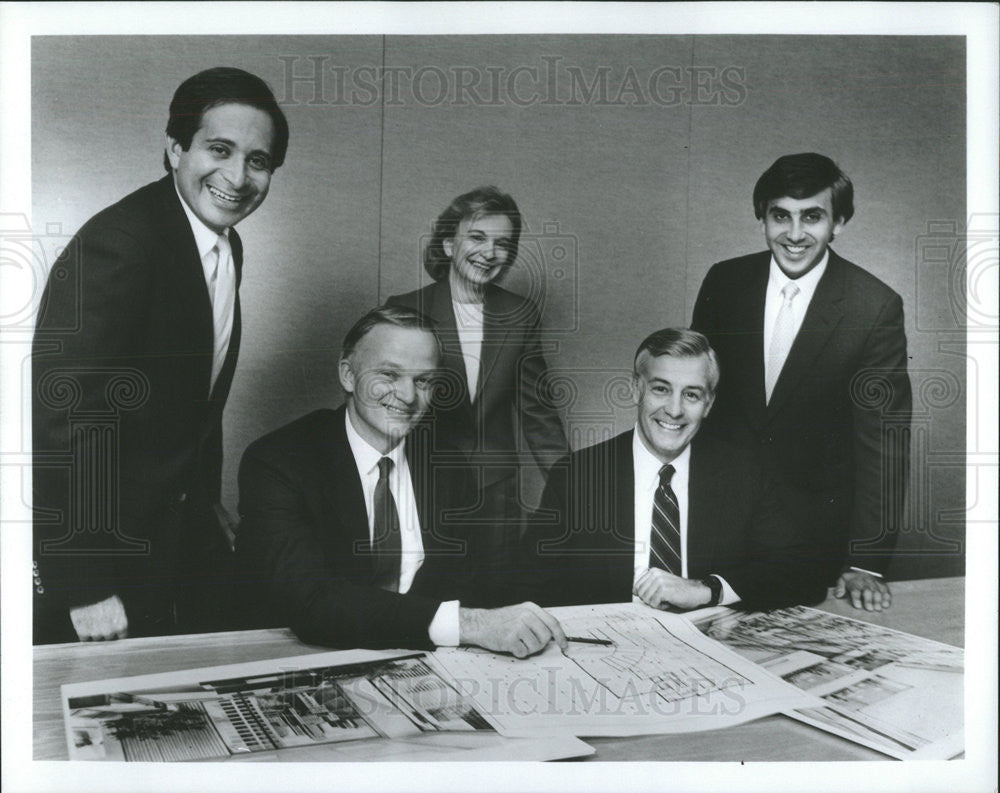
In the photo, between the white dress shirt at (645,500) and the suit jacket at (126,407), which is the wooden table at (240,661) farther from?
the white dress shirt at (645,500)

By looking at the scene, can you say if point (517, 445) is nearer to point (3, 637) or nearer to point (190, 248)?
point (190, 248)

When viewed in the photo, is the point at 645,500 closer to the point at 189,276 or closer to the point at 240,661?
the point at 240,661

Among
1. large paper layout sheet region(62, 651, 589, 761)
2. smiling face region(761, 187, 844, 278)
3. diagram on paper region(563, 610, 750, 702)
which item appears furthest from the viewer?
smiling face region(761, 187, 844, 278)

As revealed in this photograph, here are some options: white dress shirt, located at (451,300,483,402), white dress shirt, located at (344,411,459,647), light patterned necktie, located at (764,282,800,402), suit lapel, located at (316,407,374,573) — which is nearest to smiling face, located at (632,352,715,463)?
light patterned necktie, located at (764,282,800,402)

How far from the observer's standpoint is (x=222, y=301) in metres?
2.68

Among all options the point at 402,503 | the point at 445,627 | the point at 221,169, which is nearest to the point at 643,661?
the point at 445,627

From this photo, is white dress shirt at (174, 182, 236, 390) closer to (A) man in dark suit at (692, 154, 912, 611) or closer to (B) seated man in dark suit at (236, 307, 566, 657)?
(B) seated man in dark suit at (236, 307, 566, 657)

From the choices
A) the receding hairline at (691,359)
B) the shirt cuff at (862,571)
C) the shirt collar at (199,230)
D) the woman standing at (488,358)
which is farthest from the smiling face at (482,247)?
the shirt cuff at (862,571)

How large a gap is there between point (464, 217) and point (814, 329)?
1035 mm

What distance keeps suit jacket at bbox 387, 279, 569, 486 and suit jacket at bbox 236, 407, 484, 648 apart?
12 centimetres

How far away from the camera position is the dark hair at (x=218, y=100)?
8.77 ft

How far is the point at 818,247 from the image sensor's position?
109 inches

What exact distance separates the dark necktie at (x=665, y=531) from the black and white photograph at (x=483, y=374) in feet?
0.03

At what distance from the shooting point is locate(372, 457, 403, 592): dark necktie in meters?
2.69
